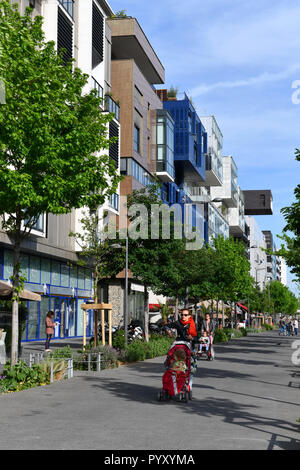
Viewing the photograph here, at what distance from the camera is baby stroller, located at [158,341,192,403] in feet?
38.9

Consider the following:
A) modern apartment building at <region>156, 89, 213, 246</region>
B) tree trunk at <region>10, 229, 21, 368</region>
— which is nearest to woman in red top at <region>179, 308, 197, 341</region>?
tree trunk at <region>10, 229, 21, 368</region>

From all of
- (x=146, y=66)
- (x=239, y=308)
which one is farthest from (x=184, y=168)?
(x=239, y=308)

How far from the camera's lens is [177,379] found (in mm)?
11867

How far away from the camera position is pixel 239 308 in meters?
87.4

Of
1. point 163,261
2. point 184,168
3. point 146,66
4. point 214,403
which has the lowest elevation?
point 214,403

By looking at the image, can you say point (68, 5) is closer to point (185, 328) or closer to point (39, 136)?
point (39, 136)

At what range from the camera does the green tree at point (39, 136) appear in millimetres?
14359

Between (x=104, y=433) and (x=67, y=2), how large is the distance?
33.8 m

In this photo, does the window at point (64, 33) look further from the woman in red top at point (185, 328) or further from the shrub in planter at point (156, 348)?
the woman in red top at point (185, 328)

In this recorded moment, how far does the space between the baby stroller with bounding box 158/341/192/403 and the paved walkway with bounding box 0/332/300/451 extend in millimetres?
252

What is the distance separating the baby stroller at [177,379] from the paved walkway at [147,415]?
252mm
